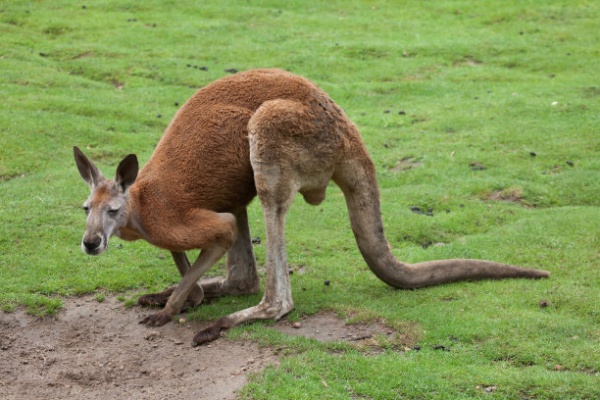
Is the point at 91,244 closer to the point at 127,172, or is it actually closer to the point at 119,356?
the point at 127,172

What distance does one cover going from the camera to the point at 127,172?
6.42 meters

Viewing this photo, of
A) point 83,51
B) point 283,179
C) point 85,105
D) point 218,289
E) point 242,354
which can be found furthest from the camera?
point 83,51

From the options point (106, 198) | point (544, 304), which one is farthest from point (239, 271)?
point (544, 304)

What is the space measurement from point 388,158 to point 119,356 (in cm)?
563

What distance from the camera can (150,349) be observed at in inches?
256

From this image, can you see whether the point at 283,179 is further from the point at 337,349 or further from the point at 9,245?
the point at 9,245

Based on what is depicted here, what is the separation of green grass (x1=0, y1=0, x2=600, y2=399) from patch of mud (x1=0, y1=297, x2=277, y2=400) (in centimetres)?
21

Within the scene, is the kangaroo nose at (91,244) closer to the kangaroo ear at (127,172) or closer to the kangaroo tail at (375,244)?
the kangaroo ear at (127,172)

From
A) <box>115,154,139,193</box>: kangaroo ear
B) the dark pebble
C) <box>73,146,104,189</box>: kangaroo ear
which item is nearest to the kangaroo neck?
<box>115,154,139,193</box>: kangaroo ear

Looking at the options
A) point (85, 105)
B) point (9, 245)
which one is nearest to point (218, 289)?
point (9, 245)

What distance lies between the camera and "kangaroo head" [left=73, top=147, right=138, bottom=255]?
6.29 m

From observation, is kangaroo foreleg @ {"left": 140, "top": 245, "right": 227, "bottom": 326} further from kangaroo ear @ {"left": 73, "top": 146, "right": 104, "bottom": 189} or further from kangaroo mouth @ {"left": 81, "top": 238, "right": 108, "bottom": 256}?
kangaroo ear @ {"left": 73, "top": 146, "right": 104, "bottom": 189}

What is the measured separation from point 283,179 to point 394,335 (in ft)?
4.73

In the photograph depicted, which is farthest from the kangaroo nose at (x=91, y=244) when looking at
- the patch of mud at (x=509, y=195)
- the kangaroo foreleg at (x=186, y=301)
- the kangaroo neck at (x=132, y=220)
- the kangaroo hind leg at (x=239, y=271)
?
the patch of mud at (x=509, y=195)
